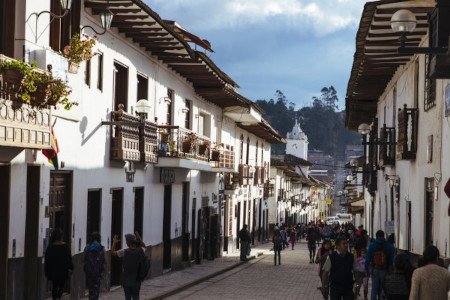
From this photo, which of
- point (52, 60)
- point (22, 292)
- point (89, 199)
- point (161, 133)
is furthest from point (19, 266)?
point (161, 133)

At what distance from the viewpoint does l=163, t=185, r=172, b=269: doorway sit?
90.1ft

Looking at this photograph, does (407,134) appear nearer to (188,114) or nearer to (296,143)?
(188,114)

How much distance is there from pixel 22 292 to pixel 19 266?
0.47m

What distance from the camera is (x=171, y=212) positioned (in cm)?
2773

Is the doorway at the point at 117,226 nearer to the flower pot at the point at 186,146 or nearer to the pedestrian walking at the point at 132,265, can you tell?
the flower pot at the point at 186,146

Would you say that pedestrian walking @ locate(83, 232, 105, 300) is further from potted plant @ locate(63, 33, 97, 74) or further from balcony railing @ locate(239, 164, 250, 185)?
balcony railing @ locate(239, 164, 250, 185)

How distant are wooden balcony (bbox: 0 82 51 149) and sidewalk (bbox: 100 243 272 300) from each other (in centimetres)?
593

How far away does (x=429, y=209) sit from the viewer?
1950 cm

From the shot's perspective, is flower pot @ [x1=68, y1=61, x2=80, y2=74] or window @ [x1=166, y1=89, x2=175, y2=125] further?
window @ [x1=166, y1=89, x2=175, y2=125]

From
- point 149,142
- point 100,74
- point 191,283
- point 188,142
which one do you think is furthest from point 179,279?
point 100,74

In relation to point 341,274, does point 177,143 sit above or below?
above

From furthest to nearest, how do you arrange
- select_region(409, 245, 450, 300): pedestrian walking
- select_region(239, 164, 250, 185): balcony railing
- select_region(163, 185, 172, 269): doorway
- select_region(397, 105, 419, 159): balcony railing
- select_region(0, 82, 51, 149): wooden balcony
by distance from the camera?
select_region(239, 164, 250, 185): balcony railing, select_region(163, 185, 172, 269): doorway, select_region(397, 105, 419, 159): balcony railing, select_region(0, 82, 51, 149): wooden balcony, select_region(409, 245, 450, 300): pedestrian walking

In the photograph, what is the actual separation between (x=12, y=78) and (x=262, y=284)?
14128 mm

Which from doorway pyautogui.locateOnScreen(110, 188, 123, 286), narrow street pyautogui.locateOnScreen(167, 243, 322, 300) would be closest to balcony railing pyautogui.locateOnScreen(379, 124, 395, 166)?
narrow street pyautogui.locateOnScreen(167, 243, 322, 300)
